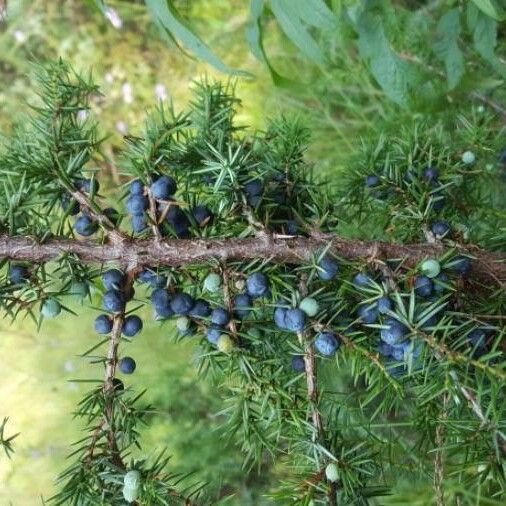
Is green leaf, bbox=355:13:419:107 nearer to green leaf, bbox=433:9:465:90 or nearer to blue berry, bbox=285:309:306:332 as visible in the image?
green leaf, bbox=433:9:465:90

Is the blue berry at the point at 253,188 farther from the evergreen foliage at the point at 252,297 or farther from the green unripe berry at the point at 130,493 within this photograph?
the green unripe berry at the point at 130,493

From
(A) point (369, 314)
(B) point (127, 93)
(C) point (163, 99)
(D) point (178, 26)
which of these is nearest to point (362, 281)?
(A) point (369, 314)

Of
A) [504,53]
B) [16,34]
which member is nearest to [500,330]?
[504,53]

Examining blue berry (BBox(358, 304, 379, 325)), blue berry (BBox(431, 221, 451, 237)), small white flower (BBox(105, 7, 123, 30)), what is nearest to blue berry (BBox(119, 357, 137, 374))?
blue berry (BBox(358, 304, 379, 325))

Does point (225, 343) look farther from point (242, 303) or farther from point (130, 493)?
point (130, 493)

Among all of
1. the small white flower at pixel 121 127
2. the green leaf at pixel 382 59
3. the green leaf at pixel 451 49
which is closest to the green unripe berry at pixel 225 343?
the green leaf at pixel 382 59

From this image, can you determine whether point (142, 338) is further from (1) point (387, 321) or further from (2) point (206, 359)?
(1) point (387, 321)
